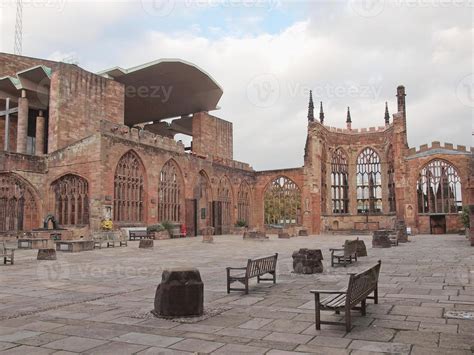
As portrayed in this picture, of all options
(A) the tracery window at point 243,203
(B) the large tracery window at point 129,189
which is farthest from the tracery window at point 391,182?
(B) the large tracery window at point 129,189

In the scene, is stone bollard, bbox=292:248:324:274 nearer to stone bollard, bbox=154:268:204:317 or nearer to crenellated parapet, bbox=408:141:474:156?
stone bollard, bbox=154:268:204:317

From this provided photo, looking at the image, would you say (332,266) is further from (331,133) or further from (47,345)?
(331,133)

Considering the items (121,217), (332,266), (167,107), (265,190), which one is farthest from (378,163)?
(332,266)

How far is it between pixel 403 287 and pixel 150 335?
17.7ft

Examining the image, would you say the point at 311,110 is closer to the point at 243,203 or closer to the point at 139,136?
the point at 243,203

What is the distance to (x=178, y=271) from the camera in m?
6.43

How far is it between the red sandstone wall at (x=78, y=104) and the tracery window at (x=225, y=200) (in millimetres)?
10217

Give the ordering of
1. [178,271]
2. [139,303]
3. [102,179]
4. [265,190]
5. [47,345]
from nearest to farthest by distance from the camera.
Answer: [47,345] → [178,271] → [139,303] → [102,179] → [265,190]

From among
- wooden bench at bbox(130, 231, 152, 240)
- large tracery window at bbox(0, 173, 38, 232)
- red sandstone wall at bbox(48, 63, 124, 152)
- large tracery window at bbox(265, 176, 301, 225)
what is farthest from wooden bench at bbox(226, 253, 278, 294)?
large tracery window at bbox(265, 176, 301, 225)

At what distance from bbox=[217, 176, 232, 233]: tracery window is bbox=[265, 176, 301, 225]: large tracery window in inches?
229

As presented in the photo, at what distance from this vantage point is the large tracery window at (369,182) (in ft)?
152

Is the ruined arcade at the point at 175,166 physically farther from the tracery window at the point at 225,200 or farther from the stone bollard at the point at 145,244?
the stone bollard at the point at 145,244

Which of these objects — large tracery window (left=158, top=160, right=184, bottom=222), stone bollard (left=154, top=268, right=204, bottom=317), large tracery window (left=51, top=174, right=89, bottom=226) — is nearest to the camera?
stone bollard (left=154, top=268, right=204, bottom=317)

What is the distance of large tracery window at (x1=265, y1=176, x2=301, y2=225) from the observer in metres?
43.7
